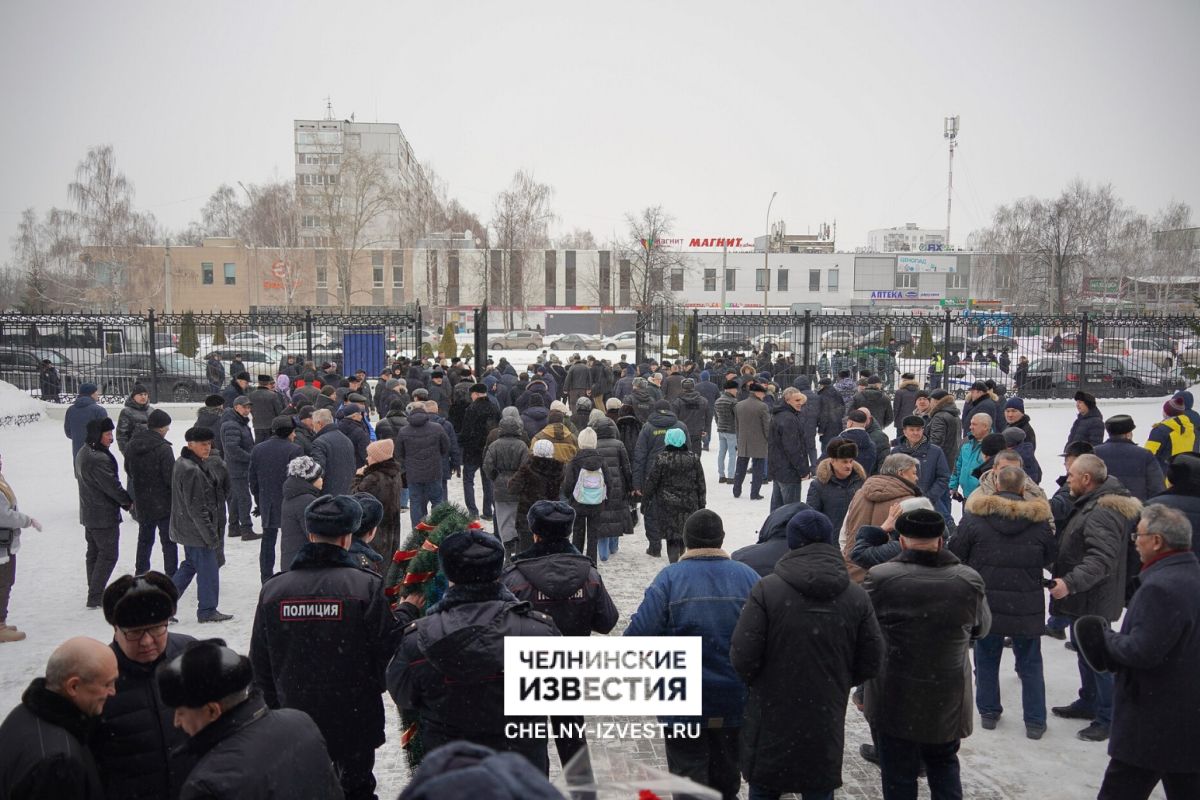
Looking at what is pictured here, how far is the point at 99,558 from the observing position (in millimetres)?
7691

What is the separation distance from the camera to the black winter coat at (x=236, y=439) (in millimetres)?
9594

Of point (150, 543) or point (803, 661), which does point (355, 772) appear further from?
point (150, 543)

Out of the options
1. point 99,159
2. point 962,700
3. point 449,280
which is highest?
point 99,159

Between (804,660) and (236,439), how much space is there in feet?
25.8

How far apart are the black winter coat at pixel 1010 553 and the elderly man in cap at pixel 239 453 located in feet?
24.2

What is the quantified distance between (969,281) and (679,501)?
72067 millimetres

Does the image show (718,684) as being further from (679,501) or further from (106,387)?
(106,387)

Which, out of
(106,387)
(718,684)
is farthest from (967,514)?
(106,387)

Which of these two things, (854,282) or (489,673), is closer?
(489,673)

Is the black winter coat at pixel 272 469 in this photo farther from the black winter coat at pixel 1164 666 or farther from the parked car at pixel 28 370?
the parked car at pixel 28 370

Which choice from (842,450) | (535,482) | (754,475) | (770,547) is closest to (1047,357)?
(754,475)

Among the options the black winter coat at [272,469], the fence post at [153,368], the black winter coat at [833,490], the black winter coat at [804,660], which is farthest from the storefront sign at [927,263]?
the black winter coat at [804,660]

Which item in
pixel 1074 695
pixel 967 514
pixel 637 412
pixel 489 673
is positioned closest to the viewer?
pixel 489 673

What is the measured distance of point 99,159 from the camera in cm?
5106
